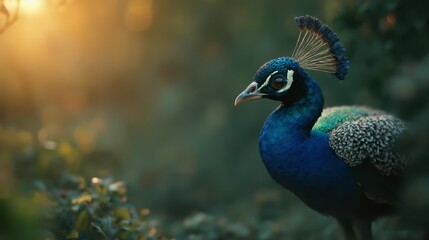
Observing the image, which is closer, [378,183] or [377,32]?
[378,183]

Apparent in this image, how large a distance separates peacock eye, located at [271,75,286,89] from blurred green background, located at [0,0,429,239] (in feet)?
5.29

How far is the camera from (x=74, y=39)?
7191 mm

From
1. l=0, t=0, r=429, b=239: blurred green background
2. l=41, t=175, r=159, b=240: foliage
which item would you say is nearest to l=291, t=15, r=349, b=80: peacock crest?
l=41, t=175, r=159, b=240: foliage

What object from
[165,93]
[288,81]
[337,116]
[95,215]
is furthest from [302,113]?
[165,93]

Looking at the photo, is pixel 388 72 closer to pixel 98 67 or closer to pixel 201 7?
pixel 201 7

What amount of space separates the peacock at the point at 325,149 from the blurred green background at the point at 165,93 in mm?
1518

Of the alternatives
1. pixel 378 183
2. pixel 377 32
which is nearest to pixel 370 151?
pixel 378 183

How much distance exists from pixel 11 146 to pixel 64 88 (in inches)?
112

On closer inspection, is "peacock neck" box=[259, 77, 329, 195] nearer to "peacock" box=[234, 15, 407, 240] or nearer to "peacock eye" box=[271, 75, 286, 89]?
"peacock" box=[234, 15, 407, 240]

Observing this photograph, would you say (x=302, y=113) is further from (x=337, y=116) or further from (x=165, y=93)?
(x=165, y=93)

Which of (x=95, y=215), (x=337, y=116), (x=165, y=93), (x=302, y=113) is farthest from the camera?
(x=165, y=93)

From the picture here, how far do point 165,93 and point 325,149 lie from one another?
157 inches

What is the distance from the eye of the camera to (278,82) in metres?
3.23

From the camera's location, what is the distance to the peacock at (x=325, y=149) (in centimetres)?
312
